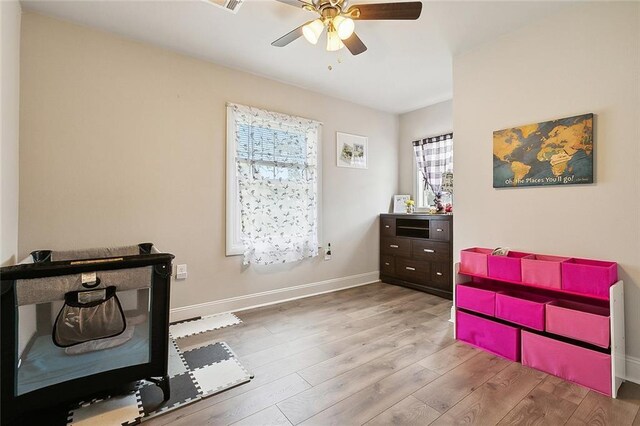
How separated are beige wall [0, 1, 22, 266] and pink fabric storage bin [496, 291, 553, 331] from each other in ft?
10.4

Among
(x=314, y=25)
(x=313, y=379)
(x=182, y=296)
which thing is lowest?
(x=313, y=379)

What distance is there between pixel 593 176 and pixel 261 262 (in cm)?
283

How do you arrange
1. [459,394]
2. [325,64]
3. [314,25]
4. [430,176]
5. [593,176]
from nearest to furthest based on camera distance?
[459,394], [314,25], [593,176], [325,64], [430,176]

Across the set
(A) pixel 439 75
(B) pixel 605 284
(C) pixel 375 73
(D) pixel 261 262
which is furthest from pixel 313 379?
(A) pixel 439 75

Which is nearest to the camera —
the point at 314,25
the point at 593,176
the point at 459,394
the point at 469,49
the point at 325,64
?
the point at 459,394

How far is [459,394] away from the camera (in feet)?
5.41

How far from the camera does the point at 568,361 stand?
178 cm

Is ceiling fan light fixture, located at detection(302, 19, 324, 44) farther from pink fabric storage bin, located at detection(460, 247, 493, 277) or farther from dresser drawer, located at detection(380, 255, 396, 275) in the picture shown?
dresser drawer, located at detection(380, 255, 396, 275)

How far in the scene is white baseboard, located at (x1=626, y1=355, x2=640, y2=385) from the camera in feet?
5.80

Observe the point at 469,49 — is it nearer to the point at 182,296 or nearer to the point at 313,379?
the point at 313,379

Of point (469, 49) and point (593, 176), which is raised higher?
point (469, 49)

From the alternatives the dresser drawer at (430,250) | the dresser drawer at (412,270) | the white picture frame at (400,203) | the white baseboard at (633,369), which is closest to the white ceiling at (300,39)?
the white picture frame at (400,203)

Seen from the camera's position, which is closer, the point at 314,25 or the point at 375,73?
the point at 314,25

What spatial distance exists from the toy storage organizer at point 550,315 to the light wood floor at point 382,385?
0.32ft
